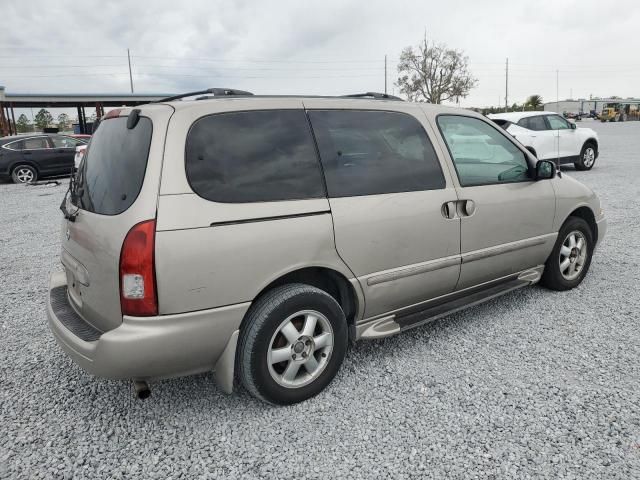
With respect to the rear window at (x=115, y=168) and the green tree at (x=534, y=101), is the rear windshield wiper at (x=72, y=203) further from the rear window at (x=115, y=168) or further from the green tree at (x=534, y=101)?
the green tree at (x=534, y=101)

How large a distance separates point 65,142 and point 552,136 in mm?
13533

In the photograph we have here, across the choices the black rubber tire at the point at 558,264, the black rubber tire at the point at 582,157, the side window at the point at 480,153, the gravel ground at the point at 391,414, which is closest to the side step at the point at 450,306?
the gravel ground at the point at 391,414

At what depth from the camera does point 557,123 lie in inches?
504

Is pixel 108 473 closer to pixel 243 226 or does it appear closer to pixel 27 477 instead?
pixel 27 477

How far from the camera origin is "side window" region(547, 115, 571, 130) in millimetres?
12648

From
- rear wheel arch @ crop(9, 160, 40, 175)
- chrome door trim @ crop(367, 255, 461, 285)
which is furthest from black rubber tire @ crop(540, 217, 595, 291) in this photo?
rear wheel arch @ crop(9, 160, 40, 175)

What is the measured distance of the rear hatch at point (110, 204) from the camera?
7.61ft

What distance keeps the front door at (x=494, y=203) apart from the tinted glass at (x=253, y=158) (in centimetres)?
118

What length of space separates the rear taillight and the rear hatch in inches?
1.4

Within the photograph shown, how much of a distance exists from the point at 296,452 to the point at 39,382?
178 cm

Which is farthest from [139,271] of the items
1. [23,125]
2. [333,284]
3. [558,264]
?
[23,125]

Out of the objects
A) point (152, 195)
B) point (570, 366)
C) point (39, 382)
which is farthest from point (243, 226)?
point (570, 366)

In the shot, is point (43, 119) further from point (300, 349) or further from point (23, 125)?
point (300, 349)

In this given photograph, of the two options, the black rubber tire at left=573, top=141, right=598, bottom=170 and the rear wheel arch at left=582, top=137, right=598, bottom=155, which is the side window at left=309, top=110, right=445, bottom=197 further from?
the rear wheel arch at left=582, top=137, right=598, bottom=155
